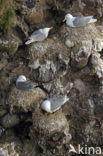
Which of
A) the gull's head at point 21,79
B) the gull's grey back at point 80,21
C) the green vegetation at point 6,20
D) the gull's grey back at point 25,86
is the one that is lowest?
the gull's grey back at point 25,86

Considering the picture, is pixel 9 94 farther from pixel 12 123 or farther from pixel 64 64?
pixel 64 64

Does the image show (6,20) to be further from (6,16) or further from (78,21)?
(78,21)

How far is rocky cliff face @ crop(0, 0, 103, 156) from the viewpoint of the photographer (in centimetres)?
387

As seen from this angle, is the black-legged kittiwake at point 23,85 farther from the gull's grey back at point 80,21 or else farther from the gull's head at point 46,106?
the gull's grey back at point 80,21

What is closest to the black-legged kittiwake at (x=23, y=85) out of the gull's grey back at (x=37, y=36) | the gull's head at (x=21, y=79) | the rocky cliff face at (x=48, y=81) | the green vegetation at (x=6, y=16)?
the gull's head at (x=21, y=79)

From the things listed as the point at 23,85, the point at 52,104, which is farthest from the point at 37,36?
the point at 52,104

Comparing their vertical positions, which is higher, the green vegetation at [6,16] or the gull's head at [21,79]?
the green vegetation at [6,16]

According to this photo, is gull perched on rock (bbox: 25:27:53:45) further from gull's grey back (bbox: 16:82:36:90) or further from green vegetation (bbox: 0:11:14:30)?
gull's grey back (bbox: 16:82:36:90)

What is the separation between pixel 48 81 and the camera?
4.28 m

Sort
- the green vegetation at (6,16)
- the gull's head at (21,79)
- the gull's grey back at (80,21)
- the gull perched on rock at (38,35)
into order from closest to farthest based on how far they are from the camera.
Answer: the green vegetation at (6,16) → the gull's head at (21,79) → the gull perched on rock at (38,35) → the gull's grey back at (80,21)

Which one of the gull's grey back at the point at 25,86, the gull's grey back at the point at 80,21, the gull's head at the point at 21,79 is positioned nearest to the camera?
the gull's grey back at the point at 25,86

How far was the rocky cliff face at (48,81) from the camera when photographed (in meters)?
3.87

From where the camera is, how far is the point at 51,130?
376 centimetres

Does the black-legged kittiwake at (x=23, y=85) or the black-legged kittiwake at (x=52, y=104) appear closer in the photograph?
the black-legged kittiwake at (x=52, y=104)
